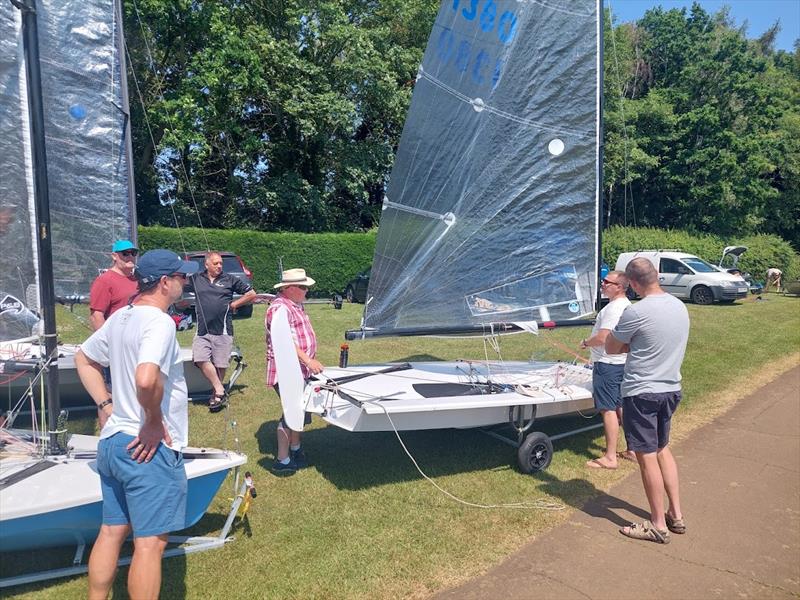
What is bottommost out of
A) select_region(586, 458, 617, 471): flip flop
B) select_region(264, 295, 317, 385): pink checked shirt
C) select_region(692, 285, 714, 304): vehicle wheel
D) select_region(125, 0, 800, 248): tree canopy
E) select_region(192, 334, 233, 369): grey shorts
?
select_region(586, 458, 617, 471): flip flop

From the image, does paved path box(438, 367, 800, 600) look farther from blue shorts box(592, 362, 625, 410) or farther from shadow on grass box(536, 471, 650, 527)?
blue shorts box(592, 362, 625, 410)

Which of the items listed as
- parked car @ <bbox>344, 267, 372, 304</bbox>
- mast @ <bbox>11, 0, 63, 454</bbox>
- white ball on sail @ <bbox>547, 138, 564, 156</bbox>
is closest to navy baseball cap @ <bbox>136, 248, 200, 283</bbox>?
mast @ <bbox>11, 0, 63, 454</bbox>

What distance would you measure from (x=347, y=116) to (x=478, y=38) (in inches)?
560

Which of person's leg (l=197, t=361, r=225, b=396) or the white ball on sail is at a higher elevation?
the white ball on sail

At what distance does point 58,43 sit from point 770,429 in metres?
7.59

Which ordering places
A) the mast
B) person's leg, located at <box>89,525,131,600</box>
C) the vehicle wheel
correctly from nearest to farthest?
person's leg, located at <box>89,525,131,600</box>
the mast
the vehicle wheel

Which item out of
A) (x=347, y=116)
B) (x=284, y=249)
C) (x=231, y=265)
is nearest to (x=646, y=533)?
(x=231, y=265)

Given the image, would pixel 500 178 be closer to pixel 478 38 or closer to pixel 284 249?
pixel 478 38

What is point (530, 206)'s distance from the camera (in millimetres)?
5223

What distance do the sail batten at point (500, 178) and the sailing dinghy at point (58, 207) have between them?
8.15 feet

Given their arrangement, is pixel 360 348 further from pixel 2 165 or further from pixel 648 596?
pixel 648 596

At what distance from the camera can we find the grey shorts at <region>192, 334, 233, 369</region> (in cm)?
594

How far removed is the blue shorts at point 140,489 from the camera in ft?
7.99

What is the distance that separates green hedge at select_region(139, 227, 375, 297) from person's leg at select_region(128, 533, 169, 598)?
14.9m
